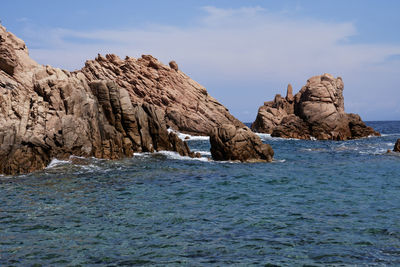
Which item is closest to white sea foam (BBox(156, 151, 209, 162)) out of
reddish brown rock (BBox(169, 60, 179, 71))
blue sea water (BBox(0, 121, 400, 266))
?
blue sea water (BBox(0, 121, 400, 266))

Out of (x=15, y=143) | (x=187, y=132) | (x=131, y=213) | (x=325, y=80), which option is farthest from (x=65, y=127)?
(x=325, y=80)

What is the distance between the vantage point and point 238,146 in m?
37.7

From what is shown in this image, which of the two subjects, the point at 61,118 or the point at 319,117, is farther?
the point at 319,117

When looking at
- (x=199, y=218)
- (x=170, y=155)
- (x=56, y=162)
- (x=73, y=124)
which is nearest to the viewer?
(x=199, y=218)

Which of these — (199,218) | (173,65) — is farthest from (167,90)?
(199,218)

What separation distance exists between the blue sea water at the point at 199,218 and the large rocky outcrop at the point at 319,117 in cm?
4887

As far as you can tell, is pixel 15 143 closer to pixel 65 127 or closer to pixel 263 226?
pixel 65 127

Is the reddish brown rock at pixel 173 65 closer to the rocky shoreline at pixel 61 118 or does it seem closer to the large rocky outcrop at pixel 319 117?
the large rocky outcrop at pixel 319 117

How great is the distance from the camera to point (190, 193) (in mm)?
22203

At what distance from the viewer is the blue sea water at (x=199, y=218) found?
12320 millimetres

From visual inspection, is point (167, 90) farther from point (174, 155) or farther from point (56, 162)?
point (56, 162)

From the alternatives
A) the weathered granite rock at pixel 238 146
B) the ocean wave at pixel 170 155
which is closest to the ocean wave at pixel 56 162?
the ocean wave at pixel 170 155

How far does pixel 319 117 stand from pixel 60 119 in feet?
189

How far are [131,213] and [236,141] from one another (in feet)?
70.7
